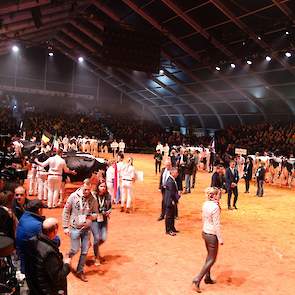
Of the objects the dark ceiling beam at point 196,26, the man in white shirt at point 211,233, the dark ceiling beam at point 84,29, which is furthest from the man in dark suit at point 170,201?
the dark ceiling beam at point 84,29

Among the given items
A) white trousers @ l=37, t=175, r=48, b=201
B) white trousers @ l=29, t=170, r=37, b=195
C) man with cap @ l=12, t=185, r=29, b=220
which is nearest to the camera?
man with cap @ l=12, t=185, r=29, b=220

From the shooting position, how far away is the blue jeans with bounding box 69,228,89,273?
18.7 feet

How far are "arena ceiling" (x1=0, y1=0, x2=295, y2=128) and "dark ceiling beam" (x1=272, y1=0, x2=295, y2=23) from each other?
0.01 meters

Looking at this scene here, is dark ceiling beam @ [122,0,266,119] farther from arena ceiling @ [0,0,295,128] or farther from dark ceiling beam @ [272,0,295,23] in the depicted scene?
dark ceiling beam @ [272,0,295,23]

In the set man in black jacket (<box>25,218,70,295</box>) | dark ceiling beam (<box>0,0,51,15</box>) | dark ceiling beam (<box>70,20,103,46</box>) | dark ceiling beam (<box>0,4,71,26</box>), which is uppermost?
dark ceiling beam (<box>70,20,103,46</box>)

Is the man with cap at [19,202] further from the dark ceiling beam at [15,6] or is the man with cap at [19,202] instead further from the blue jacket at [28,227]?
the dark ceiling beam at [15,6]

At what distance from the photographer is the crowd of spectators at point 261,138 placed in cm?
2473

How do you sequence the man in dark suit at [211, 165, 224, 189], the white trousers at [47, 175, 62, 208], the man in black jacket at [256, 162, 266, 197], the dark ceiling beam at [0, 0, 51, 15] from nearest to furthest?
the white trousers at [47, 175, 62, 208]
the man in dark suit at [211, 165, 224, 189]
the man in black jacket at [256, 162, 266, 197]
the dark ceiling beam at [0, 0, 51, 15]

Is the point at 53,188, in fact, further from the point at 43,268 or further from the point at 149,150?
the point at 149,150

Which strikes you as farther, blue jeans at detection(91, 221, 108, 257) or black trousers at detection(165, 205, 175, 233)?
black trousers at detection(165, 205, 175, 233)

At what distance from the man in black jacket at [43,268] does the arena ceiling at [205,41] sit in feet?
52.2

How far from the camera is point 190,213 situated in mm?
11406

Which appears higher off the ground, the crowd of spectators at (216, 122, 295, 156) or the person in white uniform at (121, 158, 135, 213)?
the crowd of spectators at (216, 122, 295, 156)

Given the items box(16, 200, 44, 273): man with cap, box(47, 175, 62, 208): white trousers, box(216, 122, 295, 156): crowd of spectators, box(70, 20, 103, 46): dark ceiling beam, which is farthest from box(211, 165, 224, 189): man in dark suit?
box(70, 20, 103, 46): dark ceiling beam
